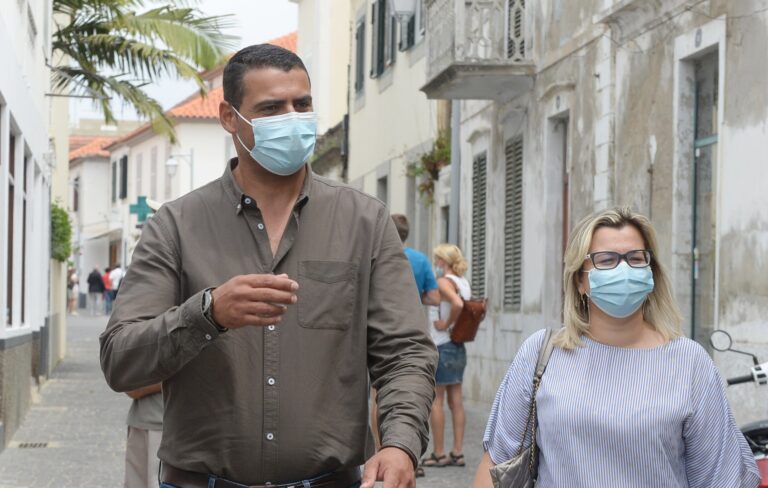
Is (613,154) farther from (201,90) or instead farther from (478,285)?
(201,90)

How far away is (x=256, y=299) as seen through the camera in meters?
3.38

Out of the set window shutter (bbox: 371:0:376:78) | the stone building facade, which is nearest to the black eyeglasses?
the stone building facade

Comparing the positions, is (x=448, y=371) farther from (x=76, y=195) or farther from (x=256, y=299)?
(x=76, y=195)

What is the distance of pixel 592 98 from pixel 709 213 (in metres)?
Answer: 3.31

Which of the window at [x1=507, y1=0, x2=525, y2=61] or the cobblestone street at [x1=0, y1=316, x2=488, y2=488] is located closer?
the cobblestone street at [x1=0, y1=316, x2=488, y2=488]

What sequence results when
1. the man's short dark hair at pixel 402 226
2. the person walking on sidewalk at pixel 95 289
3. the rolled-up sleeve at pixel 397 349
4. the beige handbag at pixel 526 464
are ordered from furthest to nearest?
the person walking on sidewalk at pixel 95 289, the man's short dark hair at pixel 402 226, the beige handbag at pixel 526 464, the rolled-up sleeve at pixel 397 349

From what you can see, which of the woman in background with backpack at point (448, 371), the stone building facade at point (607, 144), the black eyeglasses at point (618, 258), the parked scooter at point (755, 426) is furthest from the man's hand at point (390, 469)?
the woman in background with backpack at point (448, 371)

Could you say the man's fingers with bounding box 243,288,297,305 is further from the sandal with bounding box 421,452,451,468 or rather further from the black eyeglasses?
the sandal with bounding box 421,452,451,468

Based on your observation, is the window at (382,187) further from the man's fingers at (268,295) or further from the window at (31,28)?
the man's fingers at (268,295)

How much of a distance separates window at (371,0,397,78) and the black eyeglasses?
74.5 ft

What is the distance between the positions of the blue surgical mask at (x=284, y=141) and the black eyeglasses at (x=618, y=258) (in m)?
1.43

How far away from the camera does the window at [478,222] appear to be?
22.0m

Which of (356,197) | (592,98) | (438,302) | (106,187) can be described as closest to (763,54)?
(438,302)

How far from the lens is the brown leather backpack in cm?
1323
